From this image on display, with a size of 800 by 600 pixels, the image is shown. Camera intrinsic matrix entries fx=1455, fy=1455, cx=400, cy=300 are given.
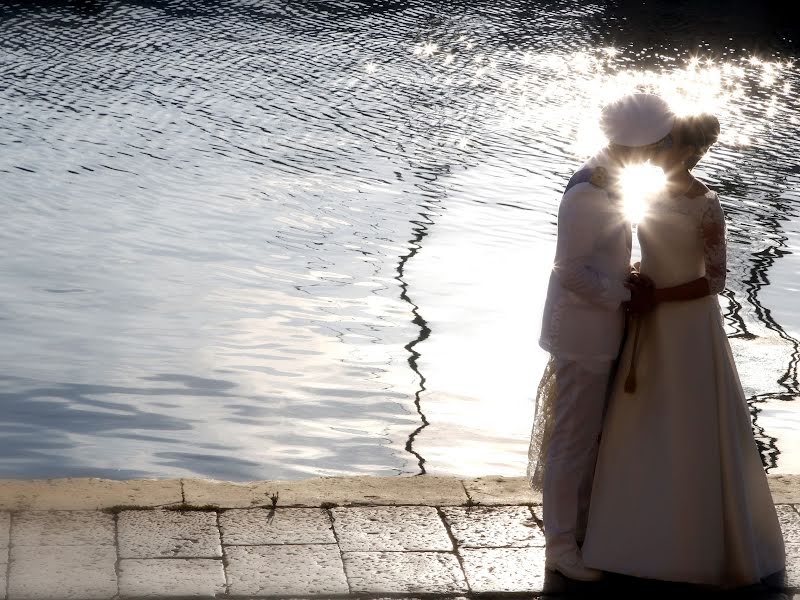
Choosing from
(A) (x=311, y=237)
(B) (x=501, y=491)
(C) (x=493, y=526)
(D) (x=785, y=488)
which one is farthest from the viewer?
(A) (x=311, y=237)

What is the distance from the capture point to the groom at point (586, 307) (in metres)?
4.21

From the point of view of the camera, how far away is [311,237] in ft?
35.7

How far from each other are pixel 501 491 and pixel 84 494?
1.47 metres

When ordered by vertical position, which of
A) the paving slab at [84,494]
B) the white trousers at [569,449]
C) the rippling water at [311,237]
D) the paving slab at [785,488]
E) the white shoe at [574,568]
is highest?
the white trousers at [569,449]

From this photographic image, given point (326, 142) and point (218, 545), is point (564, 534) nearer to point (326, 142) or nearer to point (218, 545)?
point (218, 545)

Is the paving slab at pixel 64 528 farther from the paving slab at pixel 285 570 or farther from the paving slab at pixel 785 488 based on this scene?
the paving slab at pixel 785 488

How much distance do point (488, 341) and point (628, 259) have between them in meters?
4.30

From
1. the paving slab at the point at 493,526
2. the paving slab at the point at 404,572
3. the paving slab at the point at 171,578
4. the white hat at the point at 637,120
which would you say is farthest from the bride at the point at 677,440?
the paving slab at the point at 171,578

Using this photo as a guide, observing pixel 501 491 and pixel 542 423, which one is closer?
pixel 542 423

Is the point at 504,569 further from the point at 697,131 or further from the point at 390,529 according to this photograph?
the point at 697,131

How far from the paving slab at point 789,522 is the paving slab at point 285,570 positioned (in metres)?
1.52

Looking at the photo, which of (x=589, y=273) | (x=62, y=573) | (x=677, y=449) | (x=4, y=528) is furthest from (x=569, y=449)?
(x=4, y=528)

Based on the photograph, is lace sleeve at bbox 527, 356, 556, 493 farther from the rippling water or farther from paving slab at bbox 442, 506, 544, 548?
the rippling water

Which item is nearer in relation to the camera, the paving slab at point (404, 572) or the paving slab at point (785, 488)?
the paving slab at point (404, 572)
